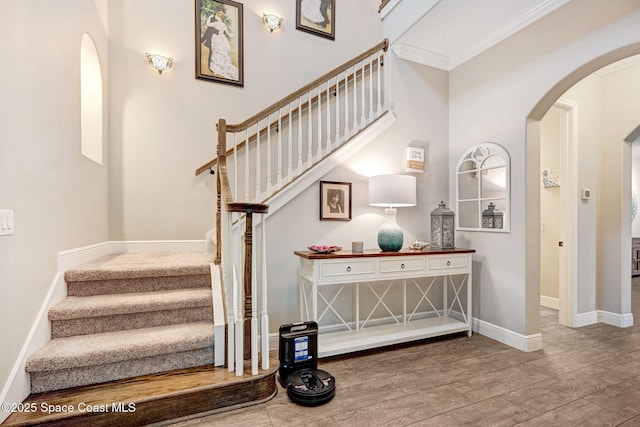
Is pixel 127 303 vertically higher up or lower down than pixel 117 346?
higher up

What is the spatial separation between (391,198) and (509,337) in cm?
174

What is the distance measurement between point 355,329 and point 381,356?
0.45 meters

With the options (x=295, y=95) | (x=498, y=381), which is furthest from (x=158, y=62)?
(x=498, y=381)

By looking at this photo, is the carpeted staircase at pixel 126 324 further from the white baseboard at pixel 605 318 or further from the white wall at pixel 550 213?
the white wall at pixel 550 213

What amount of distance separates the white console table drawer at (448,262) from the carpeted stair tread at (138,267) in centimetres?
208

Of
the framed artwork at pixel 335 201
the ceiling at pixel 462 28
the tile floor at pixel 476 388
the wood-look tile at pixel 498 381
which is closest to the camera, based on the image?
the tile floor at pixel 476 388

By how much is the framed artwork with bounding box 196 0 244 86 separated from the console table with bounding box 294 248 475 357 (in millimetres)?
2226

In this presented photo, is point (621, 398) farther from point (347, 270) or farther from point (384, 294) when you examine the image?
point (347, 270)

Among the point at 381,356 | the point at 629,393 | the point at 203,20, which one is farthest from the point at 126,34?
the point at 629,393

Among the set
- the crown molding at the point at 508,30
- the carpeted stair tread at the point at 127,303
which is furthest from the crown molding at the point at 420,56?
the carpeted stair tread at the point at 127,303

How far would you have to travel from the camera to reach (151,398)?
1654mm

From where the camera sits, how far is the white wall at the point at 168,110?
121 inches

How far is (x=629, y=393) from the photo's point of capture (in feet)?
6.73

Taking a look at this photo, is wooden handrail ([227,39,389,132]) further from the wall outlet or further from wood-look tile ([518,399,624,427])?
wood-look tile ([518,399,624,427])
